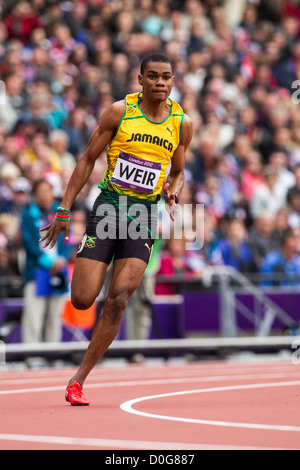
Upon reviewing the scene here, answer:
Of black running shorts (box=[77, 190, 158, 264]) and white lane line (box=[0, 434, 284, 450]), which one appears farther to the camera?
black running shorts (box=[77, 190, 158, 264])

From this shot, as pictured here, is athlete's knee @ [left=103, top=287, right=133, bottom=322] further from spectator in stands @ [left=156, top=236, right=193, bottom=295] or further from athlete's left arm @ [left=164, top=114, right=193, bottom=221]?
spectator in stands @ [left=156, top=236, right=193, bottom=295]

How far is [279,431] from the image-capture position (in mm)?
6457

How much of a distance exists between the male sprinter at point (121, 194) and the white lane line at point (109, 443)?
2.13 metres

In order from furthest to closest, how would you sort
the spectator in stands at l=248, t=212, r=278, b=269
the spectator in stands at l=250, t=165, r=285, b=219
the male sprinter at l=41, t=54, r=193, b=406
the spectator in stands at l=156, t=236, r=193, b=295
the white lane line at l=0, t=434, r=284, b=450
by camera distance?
the spectator in stands at l=250, t=165, r=285, b=219 → the spectator in stands at l=248, t=212, r=278, b=269 → the spectator in stands at l=156, t=236, r=193, b=295 → the male sprinter at l=41, t=54, r=193, b=406 → the white lane line at l=0, t=434, r=284, b=450

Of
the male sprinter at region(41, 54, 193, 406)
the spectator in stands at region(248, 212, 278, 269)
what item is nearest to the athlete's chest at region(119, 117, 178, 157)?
the male sprinter at region(41, 54, 193, 406)

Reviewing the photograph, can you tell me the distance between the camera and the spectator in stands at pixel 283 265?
53.4 ft

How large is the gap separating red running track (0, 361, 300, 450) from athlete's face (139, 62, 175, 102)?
2.48 meters

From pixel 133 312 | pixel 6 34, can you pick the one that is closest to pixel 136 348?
pixel 133 312

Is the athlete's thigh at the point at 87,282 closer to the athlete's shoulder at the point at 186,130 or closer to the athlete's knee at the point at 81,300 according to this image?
the athlete's knee at the point at 81,300

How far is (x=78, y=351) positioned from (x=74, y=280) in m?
5.68

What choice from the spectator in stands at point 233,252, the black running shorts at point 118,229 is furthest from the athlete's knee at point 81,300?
the spectator in stands at point 233,252

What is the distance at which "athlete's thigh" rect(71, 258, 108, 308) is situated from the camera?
850 centimetres
